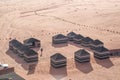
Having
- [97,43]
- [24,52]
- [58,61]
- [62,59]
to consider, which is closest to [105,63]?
[97,43]

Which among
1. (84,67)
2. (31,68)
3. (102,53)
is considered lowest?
(84,67)

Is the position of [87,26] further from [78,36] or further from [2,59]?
[2,59]

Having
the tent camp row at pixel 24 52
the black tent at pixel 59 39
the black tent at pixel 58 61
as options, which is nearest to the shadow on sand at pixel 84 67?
the black tent at pixel 58 61

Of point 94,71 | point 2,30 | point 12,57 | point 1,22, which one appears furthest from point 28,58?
point 1,22

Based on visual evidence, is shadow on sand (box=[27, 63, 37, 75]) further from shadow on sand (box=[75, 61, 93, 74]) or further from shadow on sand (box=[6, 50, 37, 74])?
shadow on sand (box=[75, 61, 93, 74])

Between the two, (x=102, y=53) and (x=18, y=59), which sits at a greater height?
(x=102, y=53)

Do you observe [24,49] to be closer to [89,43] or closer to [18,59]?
[18,59]

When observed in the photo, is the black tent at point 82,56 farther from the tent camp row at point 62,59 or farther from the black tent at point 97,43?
the black tent at point 97,43

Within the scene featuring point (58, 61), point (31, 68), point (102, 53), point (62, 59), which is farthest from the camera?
point (102, 53)
